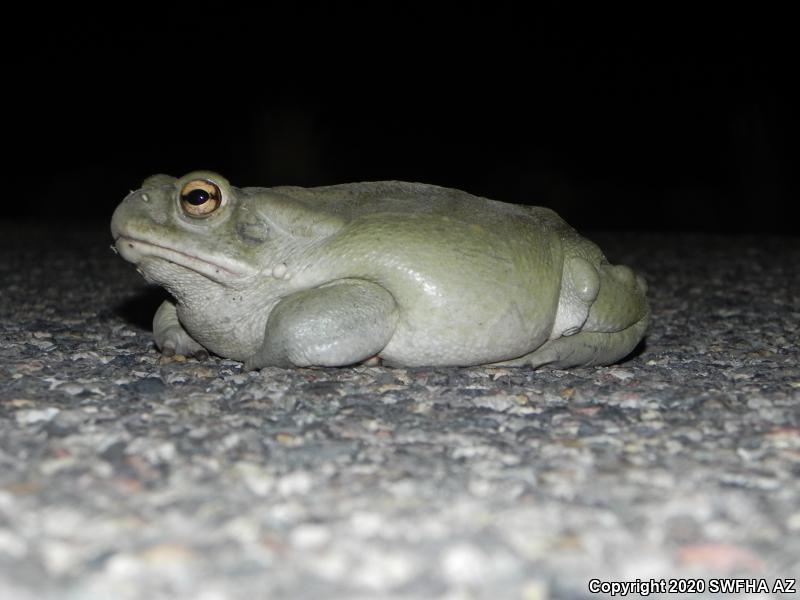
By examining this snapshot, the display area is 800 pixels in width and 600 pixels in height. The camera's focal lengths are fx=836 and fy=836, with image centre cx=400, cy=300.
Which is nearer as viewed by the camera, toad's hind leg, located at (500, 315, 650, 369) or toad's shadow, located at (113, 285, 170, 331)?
toad's hind leg, located at (500, 315, 650, 369)

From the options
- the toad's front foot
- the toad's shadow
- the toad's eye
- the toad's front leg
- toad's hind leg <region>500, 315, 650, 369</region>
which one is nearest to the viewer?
the toad's front leg

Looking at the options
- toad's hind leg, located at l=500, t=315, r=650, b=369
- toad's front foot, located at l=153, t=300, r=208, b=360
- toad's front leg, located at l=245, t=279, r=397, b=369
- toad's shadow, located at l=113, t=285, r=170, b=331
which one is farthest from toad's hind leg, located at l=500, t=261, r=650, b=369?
toad's shadow, located at l=113, t=285, r=170, b=331

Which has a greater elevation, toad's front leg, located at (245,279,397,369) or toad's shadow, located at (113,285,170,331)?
toad's front leg, located at (245,279,397,369)

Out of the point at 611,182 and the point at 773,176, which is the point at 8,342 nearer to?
the point at 773,176

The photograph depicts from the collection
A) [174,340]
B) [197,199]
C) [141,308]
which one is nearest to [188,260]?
[197,199]

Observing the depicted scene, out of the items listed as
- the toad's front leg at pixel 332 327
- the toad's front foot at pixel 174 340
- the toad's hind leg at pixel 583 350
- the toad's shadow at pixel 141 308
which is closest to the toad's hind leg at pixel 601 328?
the toad's hind leg at pixel 583 350

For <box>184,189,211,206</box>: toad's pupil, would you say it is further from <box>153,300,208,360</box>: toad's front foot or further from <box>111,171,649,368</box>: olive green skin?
<box>153,300,208,360</box>: toad's front foot

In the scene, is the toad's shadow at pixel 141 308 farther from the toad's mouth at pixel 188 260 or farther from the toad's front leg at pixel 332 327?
the toad's front leg at pixel 332 327

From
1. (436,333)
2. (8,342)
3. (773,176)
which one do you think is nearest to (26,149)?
(773,176)
